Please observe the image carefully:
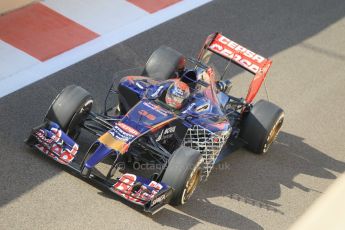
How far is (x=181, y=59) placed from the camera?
7039 mm

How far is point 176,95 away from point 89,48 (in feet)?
8.65

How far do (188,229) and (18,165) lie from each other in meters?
1.63

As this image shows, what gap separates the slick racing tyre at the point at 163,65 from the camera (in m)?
6.94

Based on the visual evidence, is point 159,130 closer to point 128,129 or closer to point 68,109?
point 128,129

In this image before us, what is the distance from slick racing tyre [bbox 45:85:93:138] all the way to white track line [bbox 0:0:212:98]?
1.37 m

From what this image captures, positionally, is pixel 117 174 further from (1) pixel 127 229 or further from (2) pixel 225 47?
(2) pixel 225 47

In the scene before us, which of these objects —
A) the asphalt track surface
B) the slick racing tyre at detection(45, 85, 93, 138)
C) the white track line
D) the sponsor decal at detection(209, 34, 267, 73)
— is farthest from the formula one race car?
the white track line

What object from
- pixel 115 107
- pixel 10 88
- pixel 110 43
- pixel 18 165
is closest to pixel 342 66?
pixel 110 43

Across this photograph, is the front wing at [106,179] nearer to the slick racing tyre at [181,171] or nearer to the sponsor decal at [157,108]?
the slick racing tyre at [181,171]

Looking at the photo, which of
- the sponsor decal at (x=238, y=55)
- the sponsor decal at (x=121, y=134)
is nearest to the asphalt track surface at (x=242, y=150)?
the sponsor decal at (x=121, y=134)

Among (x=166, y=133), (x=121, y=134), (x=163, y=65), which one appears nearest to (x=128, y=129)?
(x=121, y=134)

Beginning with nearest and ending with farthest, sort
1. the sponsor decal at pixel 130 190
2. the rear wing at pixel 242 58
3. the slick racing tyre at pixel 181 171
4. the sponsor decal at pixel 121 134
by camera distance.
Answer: the sponsor decal at pixel 130 190 < the slick racing tyre at pixel 181 171 < the sponsor decal at pixel 121 134 < the rear wing at pixel 242 58

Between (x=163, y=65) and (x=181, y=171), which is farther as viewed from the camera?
(x=163, y=65)

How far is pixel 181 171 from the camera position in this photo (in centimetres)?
539
